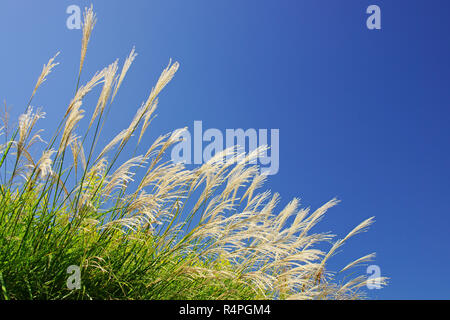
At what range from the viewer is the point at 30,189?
2732mm

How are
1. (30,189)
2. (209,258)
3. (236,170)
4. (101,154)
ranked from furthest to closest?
(209,258) → (236,170) → (30,189) → (101,154)

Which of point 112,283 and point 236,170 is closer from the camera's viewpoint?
point 112,283

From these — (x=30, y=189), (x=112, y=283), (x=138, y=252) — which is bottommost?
(x=112, y=283)

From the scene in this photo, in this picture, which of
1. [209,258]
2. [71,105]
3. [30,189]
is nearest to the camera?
[71,105]

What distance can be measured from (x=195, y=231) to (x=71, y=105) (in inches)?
42.4

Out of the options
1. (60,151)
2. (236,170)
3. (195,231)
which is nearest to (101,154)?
(60,151)

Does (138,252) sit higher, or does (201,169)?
(201,169)

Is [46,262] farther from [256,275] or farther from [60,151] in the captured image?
[256,275]
